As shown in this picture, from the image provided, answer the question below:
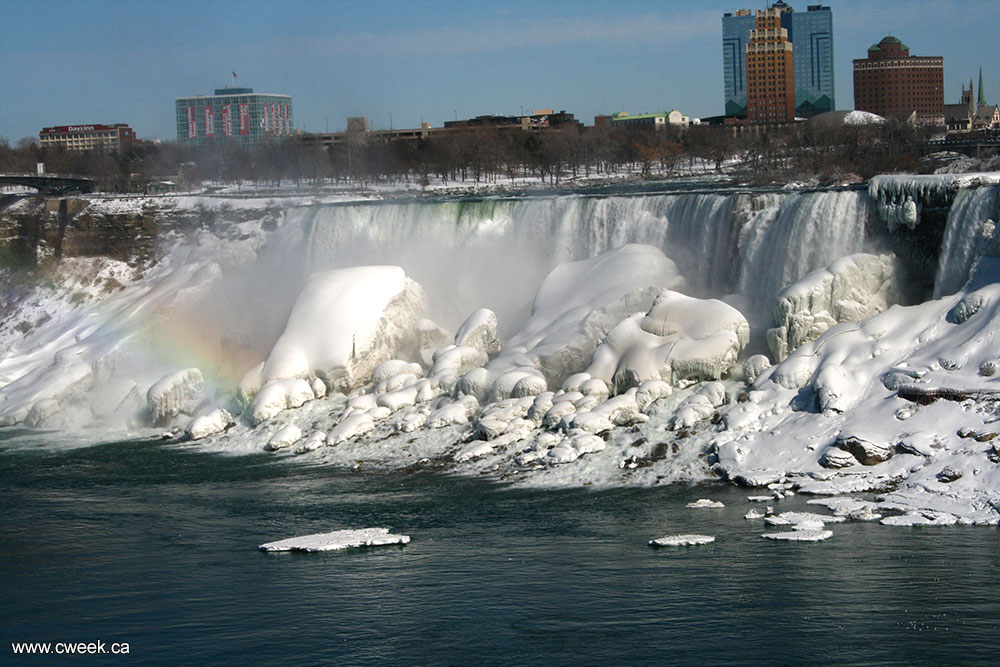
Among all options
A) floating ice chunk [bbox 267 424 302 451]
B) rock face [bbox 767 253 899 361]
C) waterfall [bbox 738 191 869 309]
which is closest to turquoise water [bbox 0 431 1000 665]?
floating ice chunk [bbox 267 424 302 451]

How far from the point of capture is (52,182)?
7438cm

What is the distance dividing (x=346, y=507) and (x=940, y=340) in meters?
12.4

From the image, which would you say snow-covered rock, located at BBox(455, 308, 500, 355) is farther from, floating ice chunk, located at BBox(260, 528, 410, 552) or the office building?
the office building

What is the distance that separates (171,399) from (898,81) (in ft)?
567

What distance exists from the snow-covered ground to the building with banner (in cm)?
9002

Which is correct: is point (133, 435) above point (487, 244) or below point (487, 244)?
below

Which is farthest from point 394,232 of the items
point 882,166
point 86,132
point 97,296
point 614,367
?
point 86,132

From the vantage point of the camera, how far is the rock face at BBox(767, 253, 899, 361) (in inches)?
1082

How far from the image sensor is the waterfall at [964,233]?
88.0 feet

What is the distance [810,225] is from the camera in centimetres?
3066

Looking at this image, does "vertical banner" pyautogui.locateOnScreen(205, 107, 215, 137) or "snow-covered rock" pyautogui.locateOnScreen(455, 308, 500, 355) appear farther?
"vertical banner" pyautogui.locateOnScreen(205, 107, 215, 137)

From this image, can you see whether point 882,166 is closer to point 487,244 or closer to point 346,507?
point 487,244

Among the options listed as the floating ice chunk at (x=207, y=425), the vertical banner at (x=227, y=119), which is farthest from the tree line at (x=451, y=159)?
the floating ice chunk at (x=207, y=425)

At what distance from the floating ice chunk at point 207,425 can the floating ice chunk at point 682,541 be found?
1649 cm
